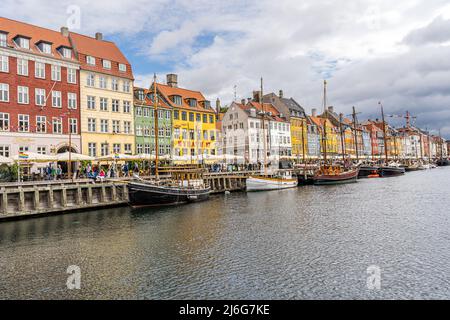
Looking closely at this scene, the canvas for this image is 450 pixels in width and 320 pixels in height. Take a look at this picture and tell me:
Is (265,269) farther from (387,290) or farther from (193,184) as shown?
(193,184)

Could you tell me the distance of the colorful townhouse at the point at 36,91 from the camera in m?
43.4

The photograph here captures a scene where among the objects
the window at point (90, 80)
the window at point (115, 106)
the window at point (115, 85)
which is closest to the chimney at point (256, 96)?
the window at point (115, 85)

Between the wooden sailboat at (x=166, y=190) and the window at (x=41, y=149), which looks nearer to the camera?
the wooden sailboat at (x=166, y=190)

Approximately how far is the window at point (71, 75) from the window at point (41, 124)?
640cm

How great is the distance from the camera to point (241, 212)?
1287 inches

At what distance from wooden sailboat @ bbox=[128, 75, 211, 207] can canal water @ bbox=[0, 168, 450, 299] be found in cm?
596

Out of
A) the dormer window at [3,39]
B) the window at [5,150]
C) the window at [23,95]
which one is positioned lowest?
the window at [5,150]

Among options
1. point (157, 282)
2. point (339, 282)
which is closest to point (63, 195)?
point (157, 282)

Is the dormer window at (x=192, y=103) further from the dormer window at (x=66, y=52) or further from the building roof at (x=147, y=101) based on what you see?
the dormer window at (x=66, y=52)

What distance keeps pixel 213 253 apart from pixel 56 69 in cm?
3955

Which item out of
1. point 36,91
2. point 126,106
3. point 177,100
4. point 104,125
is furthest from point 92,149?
point 177,100

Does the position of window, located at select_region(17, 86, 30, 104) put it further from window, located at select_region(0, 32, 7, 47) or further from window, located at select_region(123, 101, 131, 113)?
window, located at select_region(123, 101, 131, 113)

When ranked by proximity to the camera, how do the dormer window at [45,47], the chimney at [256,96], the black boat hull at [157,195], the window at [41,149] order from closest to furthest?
1. the black boat hull at [157,195]
2. the window at [41,149]
3. the dormer window at [45,47]
4. the chimney at [256,96]
